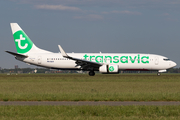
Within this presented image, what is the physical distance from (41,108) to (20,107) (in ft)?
3.60

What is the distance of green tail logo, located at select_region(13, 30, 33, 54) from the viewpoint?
52875mm

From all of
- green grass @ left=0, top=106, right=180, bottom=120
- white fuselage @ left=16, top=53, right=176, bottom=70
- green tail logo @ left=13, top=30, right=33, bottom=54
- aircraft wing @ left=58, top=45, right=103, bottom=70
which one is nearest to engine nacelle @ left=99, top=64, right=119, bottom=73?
aircraft wing @ left=58, top=45, right=103, bottom=70

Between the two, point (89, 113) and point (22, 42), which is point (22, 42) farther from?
point (89, 113)

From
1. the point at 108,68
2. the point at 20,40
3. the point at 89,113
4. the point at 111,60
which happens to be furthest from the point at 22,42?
the point at 89,113

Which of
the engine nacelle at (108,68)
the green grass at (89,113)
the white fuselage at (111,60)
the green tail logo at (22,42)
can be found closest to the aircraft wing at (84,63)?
the engine nacelle at (108,68)

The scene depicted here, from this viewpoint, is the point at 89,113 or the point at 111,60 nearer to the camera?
the point at 89,113

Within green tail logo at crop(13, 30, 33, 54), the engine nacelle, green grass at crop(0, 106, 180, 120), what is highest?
green tail logo at crop(13, 30, 33, 54)

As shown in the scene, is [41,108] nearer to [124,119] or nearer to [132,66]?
[124,119]

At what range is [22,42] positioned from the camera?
5303 centimetres

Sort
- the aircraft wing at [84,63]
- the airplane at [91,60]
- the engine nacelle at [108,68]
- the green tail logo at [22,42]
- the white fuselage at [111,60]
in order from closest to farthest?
the aircraft wing at [84,63]
the engine nacelle at [108,68]
the airplane at [91,60]
the white fuselage at [111,60]
the green tail logo at [22,42]

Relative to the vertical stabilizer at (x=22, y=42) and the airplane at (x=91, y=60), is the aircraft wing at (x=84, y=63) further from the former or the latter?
the vertical stabilizer at (x=22, y=42)

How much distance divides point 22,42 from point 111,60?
1675 centimetres

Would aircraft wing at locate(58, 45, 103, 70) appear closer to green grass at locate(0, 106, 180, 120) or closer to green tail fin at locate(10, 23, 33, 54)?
green tail fin at locate(10, 23, 33, 54)

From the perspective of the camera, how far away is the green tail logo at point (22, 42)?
2082 inches
